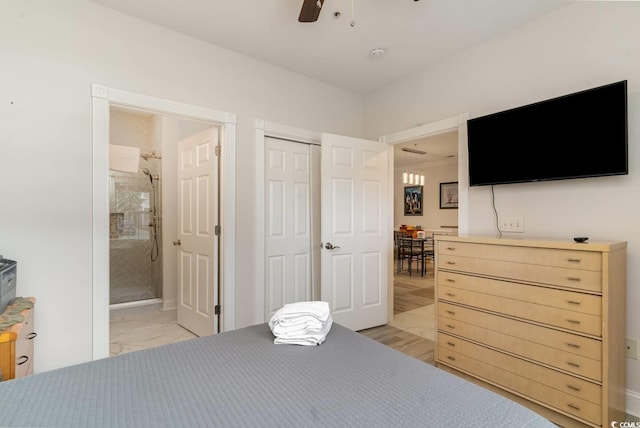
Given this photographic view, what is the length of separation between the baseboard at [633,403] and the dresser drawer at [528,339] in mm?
521

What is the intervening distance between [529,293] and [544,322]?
181 mm

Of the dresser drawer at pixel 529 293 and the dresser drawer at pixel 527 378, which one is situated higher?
the dresser drawer at pixel 529 293

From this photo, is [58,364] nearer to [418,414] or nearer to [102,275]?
[102,275]

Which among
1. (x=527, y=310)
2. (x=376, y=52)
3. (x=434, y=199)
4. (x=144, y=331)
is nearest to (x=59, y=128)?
(x=144, y=331)

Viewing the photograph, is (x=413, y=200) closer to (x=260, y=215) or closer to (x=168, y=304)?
(x=260, y=215)

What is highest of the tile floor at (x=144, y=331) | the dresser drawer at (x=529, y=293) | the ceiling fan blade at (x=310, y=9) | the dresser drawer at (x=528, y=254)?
the ceiling fan blade at (x=310, y=9)

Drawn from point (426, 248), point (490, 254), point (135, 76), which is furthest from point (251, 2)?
point (426, 248)

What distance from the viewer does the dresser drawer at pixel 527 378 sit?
5.74 ft

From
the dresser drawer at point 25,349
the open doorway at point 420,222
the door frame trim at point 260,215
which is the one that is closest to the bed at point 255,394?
the dresser drawer at point 25,349

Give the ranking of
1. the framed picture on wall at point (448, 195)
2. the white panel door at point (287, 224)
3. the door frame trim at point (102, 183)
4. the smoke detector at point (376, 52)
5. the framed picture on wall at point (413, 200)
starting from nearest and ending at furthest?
1. the door frame trim at point (102, 183)
2. the smoke detector at point (376, 52)
3. the white panel door at point (287, 224)
4. the framed picture on wall at point (448, 195)
5. the framed picture on wall at point (413, 200)

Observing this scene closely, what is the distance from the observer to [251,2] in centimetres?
220

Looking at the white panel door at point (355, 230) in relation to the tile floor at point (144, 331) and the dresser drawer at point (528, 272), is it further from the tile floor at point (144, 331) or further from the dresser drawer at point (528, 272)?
the tile floor at point (144, 331)

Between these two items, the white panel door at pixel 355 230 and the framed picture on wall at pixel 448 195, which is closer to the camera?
the white panel door at pixel 355 230

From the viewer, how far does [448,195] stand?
8078mm
